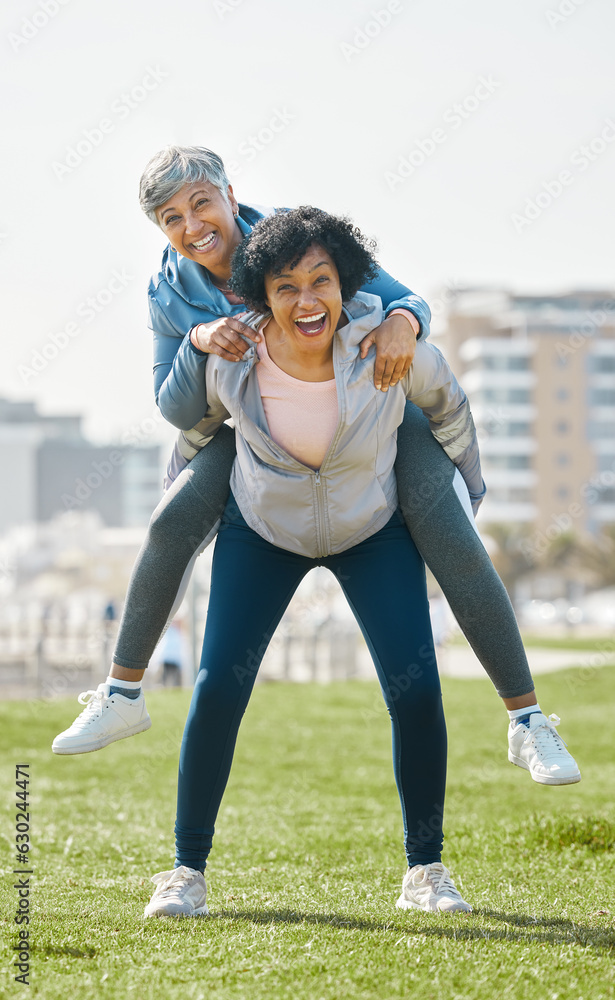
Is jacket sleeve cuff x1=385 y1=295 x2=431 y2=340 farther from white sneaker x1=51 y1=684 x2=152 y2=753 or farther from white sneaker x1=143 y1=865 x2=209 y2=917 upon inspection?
white sneaker x1=143 y1=865 x2=209 y2=917

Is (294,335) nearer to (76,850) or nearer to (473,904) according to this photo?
(473,904)

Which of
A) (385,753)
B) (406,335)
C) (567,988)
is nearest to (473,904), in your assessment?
(567,988)

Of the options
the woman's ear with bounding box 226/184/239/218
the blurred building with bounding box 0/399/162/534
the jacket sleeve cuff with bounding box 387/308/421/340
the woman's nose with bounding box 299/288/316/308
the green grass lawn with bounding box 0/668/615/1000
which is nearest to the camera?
the green grass lawn with bounding box 0/668/615/1000

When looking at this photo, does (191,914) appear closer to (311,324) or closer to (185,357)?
(185,357)

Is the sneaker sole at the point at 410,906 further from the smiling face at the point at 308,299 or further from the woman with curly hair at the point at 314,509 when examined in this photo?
the smiling face at the point at 308,299

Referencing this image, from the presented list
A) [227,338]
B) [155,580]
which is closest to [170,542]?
[155,580]

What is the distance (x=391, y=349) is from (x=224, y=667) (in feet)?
3.47

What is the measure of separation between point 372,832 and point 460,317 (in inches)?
3578

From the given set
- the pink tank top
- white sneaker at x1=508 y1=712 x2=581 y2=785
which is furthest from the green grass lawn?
the pink tank top

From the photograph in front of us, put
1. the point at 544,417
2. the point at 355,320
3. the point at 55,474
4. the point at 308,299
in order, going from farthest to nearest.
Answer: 1. the point at 55,474
2. the point at 544,417
3. the point at 355,320
4. the point at 308,299

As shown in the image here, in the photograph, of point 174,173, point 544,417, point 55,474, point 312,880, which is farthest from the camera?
point 55,474

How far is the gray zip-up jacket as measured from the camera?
3.04m

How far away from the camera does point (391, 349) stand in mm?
2984

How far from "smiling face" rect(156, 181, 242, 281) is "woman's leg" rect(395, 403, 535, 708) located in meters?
0.80
